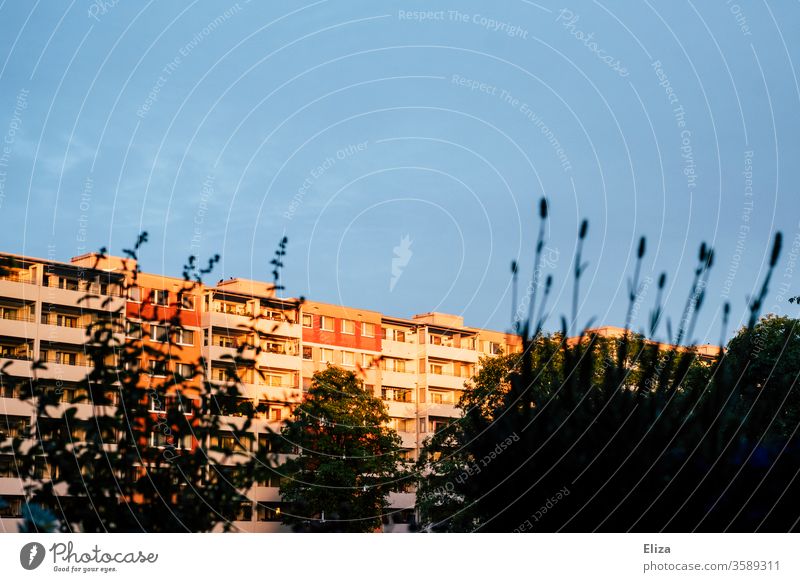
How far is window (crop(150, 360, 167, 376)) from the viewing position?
713 centimetres

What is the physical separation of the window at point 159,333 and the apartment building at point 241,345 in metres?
0.02

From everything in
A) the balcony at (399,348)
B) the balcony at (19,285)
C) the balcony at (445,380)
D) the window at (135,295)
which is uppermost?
→ the balcony at (19,285)

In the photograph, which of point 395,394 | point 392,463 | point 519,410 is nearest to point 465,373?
point 395,394

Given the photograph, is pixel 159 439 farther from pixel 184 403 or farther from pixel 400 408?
pixel 400 408

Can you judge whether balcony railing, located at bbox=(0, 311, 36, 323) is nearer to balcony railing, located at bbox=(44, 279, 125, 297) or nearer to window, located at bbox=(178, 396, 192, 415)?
balcony railing, located at bbox=(44, 279, 125, 297)

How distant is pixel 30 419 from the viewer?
711cm

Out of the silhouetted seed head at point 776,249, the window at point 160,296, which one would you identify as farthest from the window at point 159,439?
the silhouetted seed head at point 776,249

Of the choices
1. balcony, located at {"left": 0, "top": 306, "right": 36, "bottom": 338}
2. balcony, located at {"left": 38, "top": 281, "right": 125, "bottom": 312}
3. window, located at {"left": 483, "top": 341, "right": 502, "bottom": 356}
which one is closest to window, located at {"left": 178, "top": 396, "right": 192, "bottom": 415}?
balcony, located at {"left": 38, "top": 281, "right": 125, "bottom": 312}

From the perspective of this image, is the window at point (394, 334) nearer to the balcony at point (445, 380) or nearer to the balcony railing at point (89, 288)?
the balcony at point (445, 380)

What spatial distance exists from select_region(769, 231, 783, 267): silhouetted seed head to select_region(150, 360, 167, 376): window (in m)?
4.83

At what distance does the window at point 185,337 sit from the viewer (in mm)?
7583

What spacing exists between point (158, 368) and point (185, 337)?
148 cm
